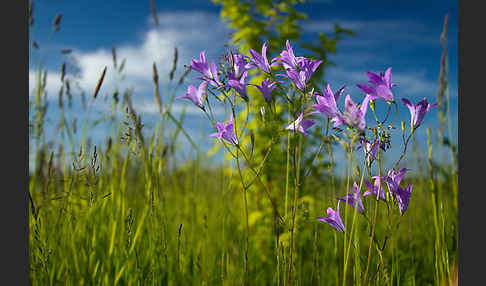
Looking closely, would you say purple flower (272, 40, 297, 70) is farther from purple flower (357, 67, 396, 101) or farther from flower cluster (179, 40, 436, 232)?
purple flower (357, 67, 396, 101)

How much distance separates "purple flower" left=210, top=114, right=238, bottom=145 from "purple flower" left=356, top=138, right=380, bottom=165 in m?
0.32

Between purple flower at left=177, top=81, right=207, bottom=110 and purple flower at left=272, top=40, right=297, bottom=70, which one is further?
purple flower at left=177, top=81, right=207, bottom=110

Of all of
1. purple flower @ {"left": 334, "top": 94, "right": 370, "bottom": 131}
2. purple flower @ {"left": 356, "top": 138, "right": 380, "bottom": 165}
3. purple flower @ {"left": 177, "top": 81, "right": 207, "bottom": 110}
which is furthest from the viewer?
purple flower @ {"left": 177, "top": 81, "right": 207, "bottom": 110}

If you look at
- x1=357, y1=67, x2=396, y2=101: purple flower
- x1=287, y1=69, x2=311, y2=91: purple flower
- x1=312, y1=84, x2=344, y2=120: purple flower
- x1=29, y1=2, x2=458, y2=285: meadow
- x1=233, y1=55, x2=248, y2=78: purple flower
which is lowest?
x1=29, y1=2, x2=458, y2=285: meadow

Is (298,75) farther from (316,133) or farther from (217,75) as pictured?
(316,133)

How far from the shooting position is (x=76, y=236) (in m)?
1.50

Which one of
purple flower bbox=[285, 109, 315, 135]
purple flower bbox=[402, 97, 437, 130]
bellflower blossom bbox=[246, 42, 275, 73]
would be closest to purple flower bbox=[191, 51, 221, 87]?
bellflower blossom bbox=[246, 42, 275, 73]

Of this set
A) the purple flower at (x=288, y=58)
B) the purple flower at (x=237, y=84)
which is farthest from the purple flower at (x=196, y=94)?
the purple flower at (x=288, y=58)

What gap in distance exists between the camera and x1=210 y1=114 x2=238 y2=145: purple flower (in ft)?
3.09

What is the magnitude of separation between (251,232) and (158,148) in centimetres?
122

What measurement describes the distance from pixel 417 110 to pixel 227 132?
474 mm

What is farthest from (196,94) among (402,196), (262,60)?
(402,196)

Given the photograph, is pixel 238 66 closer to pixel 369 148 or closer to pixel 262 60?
pixel 262 60

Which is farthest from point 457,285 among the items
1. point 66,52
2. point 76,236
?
point 66,52
